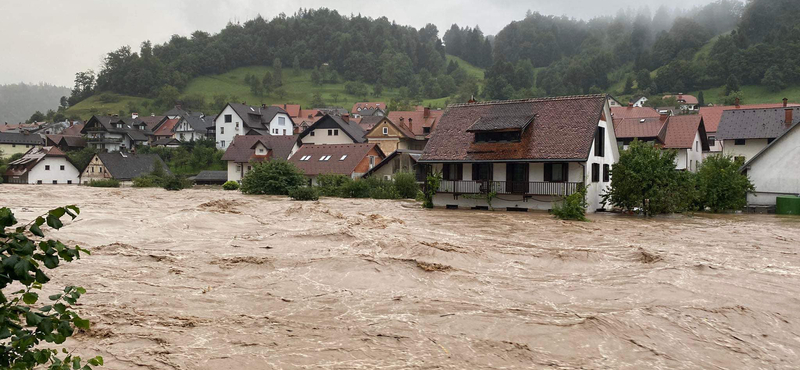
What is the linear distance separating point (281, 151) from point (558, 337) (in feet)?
204

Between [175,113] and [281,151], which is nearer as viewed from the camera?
[281,151]

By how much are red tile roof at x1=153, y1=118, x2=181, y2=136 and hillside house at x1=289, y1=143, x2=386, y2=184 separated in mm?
49984

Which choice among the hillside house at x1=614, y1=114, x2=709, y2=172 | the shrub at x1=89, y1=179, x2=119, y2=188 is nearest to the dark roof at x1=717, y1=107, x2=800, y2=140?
the hillside house at x1=614, y1=114, x2=709, y2=172

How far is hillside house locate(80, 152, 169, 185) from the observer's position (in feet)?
236

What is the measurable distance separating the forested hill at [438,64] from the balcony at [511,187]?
317 feet

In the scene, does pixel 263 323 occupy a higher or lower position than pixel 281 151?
lower

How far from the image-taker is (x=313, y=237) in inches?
838

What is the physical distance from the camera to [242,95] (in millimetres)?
152375

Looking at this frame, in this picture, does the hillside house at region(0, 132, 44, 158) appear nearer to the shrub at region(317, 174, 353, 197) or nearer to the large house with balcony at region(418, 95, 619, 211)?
the shrub at region(317, 174, 353, 197)

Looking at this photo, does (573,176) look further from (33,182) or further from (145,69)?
(145,69)

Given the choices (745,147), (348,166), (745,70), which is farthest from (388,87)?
(745,147)

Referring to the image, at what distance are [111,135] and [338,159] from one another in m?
55.1

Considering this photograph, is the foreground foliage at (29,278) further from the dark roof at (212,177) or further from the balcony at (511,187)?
the dark roof at (212,177)

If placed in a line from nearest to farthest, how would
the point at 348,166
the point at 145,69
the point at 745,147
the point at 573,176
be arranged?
the point at 573,176
the point at 745,147
the point at 348,166
the point at 145,69
